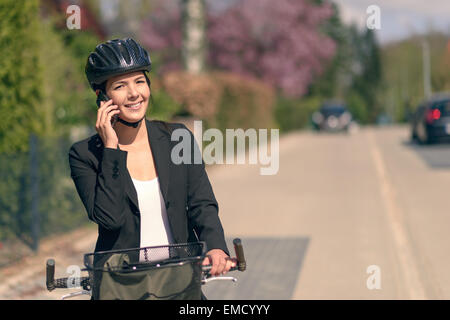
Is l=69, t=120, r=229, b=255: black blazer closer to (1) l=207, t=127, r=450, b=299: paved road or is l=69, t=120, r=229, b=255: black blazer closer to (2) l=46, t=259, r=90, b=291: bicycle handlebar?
(2) l=46, t=259, r=90, b=291: bicycle handlebar

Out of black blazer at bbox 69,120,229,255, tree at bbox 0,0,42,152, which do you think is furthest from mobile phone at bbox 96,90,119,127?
tree at bbox 0,0,42,152

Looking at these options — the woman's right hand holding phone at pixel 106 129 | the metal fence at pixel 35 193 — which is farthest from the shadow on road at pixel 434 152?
the woman's right hand holding phone at pixel 106 129

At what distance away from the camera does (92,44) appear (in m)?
13.9

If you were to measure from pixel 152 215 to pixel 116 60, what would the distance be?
2.10ft

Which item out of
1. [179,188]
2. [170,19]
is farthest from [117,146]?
[170,19]

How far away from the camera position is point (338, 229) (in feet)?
34.6

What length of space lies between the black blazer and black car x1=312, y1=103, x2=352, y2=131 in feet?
121

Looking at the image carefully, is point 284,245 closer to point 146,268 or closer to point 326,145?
point 146,268

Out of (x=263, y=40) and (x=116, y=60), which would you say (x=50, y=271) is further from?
(x=263, y=40)

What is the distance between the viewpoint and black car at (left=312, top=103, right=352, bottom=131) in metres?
39.6

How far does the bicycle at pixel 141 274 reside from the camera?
261 cm

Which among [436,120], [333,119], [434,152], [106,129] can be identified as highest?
[106,129]

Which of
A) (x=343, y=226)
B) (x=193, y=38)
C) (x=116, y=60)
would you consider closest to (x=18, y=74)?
(x=343, y=226)
